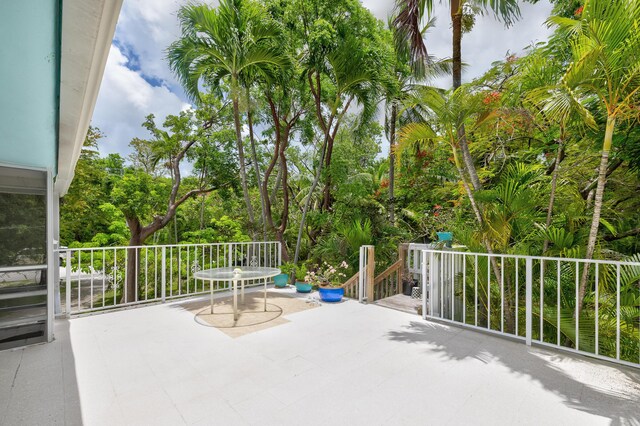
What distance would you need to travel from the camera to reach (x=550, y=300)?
3.61 metres

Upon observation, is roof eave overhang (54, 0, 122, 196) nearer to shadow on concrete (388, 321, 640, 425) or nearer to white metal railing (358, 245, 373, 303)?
shadow on concrete (388, 321, 640, 425)

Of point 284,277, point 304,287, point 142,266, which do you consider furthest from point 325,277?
point 142,266

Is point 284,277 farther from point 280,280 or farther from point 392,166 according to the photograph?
Answer: point 392,166

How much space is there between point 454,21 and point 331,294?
15.8 feet

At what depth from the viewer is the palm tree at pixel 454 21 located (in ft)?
13.8

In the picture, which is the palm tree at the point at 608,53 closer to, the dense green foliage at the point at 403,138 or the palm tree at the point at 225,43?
the dense green foliage at the point at 403,138

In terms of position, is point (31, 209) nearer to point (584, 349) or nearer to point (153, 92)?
point (584, 349)

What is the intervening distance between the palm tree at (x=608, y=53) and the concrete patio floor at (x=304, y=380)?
171 cm

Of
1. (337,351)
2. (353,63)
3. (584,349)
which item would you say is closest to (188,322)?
(337,351)

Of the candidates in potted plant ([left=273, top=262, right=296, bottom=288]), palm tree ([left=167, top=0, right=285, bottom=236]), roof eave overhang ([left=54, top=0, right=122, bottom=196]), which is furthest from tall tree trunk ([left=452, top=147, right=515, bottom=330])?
palm tree ([left=167, top=0, right=285, bottom=236])

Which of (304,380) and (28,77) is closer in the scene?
(28,77)

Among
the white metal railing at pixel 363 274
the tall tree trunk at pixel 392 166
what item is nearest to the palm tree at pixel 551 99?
the white metal railing at pixel 363 274

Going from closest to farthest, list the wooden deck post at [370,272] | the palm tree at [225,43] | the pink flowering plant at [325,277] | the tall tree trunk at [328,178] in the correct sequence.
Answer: the wooden deck post at [370,272] → the pink flowering plant at [325,277] → the palm tree at [225,43] → the tall tree trunk at [328,178]

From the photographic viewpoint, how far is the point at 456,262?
4207 mm
